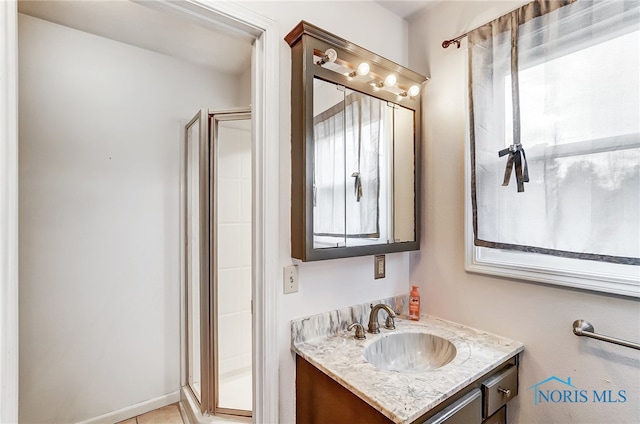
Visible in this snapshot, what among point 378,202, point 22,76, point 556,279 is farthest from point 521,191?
point 22,76

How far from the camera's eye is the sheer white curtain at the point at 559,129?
3.45ft

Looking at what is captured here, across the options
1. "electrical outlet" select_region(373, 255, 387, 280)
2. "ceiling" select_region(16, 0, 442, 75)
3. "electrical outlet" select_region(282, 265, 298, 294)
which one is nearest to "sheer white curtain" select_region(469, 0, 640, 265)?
"electrical outlet" select_region(373, 255, 387, 280)

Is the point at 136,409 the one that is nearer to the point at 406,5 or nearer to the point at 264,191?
the point at 264,191

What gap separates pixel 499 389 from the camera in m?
1.18

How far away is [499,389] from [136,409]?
2.24 meters

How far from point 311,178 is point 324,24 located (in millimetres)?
753

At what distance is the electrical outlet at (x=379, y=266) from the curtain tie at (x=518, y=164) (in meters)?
0.69

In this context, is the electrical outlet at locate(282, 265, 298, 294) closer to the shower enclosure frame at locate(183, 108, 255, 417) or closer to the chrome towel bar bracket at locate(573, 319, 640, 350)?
the shower enclosure frame at locate(183, 108, 255, 417)

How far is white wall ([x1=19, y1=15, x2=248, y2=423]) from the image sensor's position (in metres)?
1.76

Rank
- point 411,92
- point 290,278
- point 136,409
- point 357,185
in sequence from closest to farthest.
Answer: point 290,278 < point 357,185 < point 411,92 < point 136,409

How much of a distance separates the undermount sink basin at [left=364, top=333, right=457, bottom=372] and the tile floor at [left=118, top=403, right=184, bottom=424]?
1566mm

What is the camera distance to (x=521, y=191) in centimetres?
128

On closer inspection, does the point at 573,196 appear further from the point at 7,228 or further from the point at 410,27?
the point at 7,228

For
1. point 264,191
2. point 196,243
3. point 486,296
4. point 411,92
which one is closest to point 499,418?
point 486,296
